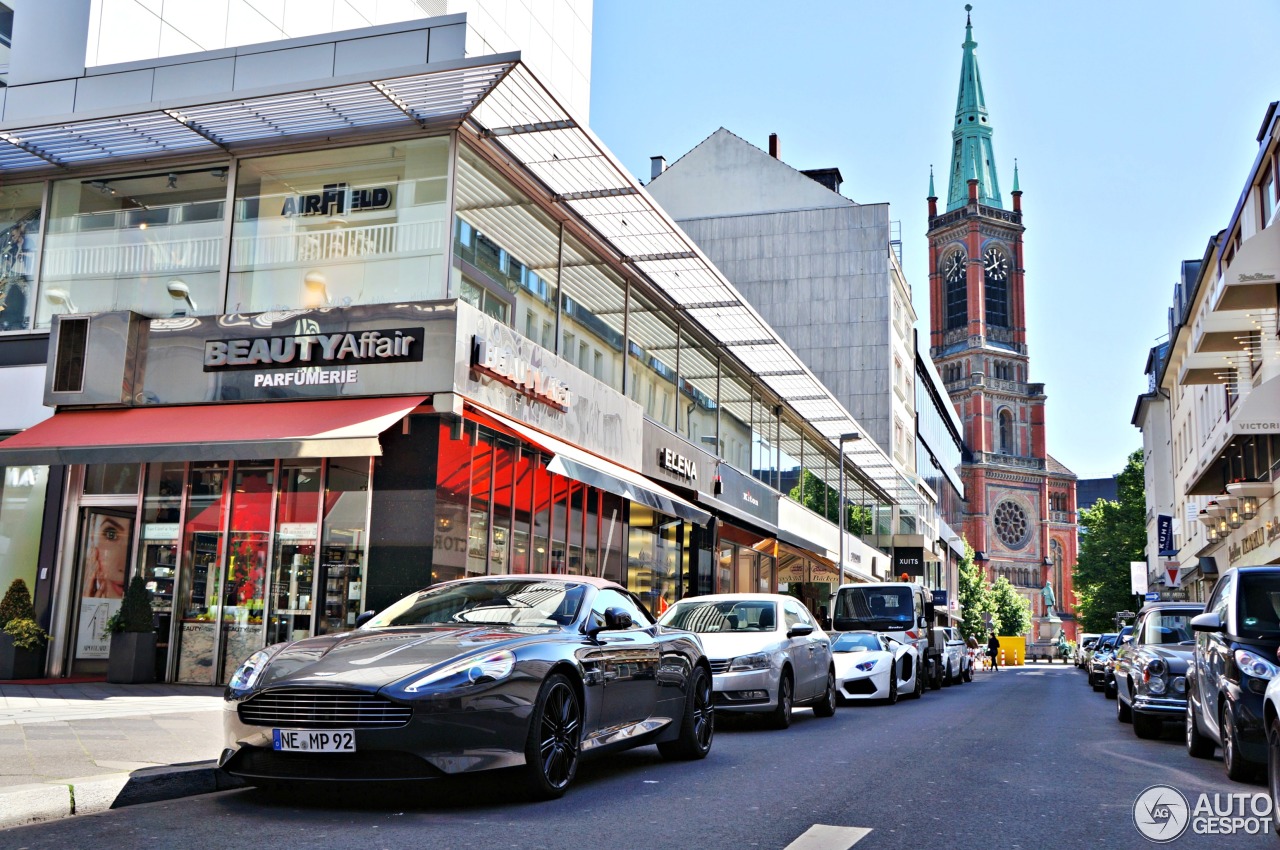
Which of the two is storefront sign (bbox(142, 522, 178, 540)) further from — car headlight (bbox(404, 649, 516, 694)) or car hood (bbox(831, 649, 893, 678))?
car headlight (bbox(404, 649, 516, 694))

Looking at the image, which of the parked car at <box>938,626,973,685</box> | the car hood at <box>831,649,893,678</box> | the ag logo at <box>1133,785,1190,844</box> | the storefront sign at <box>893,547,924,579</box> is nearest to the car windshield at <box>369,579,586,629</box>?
the ag logo at <box>1133,785,1190,844</box>

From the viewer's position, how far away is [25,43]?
18797mm

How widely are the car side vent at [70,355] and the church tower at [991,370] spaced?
132273 millimetres

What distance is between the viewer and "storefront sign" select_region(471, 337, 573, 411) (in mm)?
16594

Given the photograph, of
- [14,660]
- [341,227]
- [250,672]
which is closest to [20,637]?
[14,660]

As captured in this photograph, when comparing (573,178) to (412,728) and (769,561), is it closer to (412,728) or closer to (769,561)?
(412,728)

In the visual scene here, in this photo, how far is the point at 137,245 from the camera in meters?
18.2

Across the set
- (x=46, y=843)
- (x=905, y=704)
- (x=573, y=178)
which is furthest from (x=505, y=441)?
(x=46, y=843)

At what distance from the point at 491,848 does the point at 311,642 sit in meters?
2.27

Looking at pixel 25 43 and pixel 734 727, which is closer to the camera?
pixel 734 727

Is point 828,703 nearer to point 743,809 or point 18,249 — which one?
point 743,809

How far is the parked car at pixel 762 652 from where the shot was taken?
1323 cm

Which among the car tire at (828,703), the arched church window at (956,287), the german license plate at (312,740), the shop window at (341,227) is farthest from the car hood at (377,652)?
the arched church window at (956,287)

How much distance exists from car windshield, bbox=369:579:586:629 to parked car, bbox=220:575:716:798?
0.6 inches
